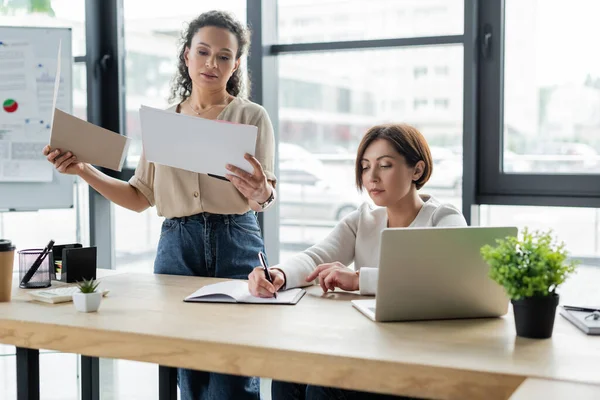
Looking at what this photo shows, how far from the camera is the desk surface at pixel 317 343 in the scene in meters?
1.36

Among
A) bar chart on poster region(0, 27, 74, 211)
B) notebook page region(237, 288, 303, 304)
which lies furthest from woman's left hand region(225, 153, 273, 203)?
bar chart on poster region(0, 27, 74, 211)

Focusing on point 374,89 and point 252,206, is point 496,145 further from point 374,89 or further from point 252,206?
point 252,206

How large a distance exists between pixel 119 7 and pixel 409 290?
9.70ft

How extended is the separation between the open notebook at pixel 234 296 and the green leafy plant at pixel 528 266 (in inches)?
22.8

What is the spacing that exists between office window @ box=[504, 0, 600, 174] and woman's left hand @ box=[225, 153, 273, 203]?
4.63ft

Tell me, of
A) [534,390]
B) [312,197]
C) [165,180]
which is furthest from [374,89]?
[534,390]

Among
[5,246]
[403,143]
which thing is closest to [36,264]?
[5,246]

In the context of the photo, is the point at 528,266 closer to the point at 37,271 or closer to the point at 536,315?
the point at 536,315

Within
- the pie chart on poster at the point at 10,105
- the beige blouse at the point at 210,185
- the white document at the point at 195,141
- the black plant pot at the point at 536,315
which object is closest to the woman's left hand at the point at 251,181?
the white document at the point at 195,141

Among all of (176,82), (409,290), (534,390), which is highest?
(176,82)

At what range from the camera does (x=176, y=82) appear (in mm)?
2689

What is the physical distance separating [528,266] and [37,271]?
54.8 inches

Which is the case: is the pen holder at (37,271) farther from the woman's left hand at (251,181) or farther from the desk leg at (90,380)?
the woman's left hand at (251,181)

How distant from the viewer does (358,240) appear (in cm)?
220
